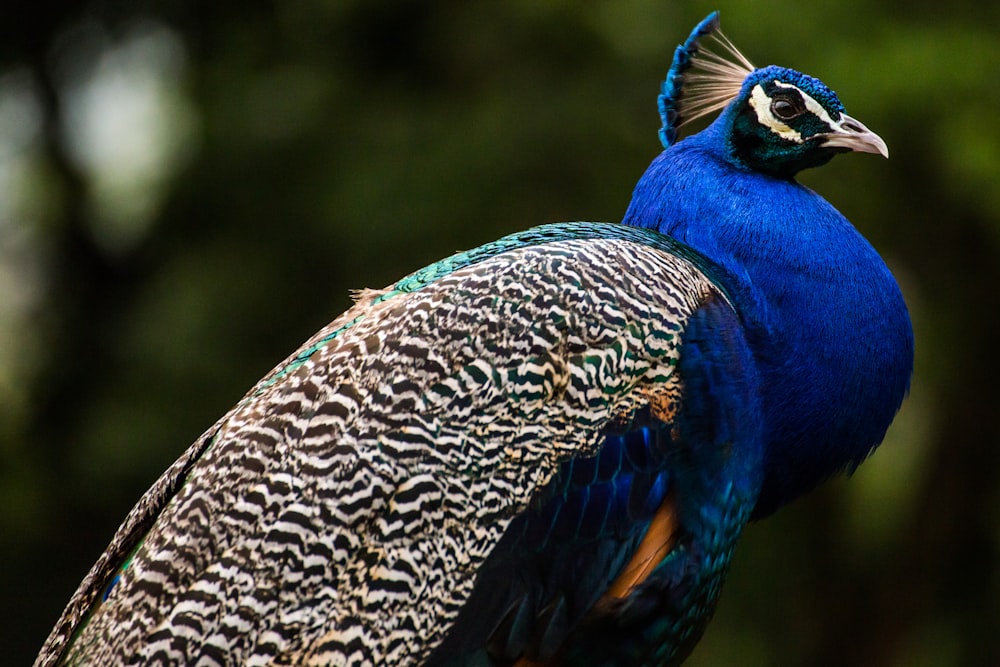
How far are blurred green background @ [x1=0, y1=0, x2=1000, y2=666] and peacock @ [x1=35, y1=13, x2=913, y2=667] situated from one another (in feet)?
8.32

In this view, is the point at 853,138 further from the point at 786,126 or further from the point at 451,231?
the point at 451,231

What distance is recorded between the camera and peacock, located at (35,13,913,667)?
7.65ft

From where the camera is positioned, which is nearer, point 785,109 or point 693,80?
point 785,109

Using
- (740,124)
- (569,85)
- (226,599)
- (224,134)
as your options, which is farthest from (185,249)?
(226,599)

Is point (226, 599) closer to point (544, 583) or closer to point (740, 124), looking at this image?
point (544, 583)

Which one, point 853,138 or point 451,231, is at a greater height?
point 853,138

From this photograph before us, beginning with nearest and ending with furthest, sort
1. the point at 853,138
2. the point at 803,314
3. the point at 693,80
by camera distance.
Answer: the point at 803,314
the point at 853,138
the point at 693,80

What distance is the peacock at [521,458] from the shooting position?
233cm

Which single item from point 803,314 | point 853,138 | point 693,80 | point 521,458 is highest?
point 693,80

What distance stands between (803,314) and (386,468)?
1.07 meters

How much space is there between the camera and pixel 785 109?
3168 mm

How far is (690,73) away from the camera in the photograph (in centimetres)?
366

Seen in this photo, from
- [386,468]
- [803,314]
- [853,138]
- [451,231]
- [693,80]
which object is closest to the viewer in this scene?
[386,468]

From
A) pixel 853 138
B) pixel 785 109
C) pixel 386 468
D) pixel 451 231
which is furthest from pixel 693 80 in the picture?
pixel 451 231
